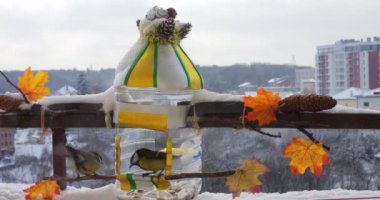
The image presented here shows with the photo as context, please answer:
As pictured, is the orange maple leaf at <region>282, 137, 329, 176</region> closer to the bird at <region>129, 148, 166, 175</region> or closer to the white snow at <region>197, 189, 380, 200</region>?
the white snow at <region>197, 189, 380, 200</region>

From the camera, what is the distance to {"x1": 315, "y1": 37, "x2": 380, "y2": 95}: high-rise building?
1474mm

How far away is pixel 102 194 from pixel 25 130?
0.29 metres

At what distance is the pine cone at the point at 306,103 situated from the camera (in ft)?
3.71

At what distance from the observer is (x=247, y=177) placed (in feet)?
3.90

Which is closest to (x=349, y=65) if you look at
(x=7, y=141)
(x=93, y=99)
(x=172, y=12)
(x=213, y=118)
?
(x=213, y=118)

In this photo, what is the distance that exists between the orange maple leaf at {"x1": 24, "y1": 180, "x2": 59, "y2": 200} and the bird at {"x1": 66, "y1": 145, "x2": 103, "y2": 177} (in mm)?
86

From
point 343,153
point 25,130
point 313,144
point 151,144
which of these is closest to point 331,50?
point 343,153

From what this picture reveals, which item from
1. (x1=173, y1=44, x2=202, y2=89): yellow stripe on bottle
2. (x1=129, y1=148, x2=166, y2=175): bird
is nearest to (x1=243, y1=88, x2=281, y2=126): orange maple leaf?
(x1=173, y1=44, x2=202, y2=89): yellow stripe on bottle

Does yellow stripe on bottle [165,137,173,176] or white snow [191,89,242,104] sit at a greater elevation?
white snow [191,89,242,104]

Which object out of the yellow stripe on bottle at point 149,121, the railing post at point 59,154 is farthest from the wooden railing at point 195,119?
the yellow stripe on bottle at point 149,121

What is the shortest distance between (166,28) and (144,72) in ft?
0.39

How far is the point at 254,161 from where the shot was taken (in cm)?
119

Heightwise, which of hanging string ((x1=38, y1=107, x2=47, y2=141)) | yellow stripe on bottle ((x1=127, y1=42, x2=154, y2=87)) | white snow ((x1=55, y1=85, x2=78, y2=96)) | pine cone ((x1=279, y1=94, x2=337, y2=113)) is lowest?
hanging string ((x1=38, y1=107, x2=47, y2=141))

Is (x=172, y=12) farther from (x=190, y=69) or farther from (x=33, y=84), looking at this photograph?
(x=33, y=84)
